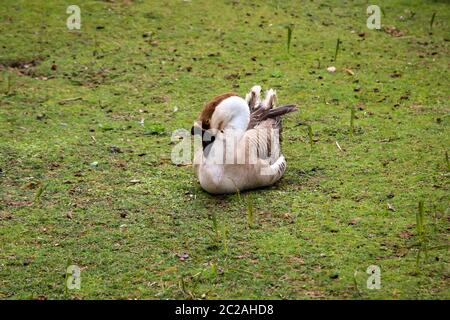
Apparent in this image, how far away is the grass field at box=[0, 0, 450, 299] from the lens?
5582 millimetres

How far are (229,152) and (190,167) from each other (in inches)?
39.6

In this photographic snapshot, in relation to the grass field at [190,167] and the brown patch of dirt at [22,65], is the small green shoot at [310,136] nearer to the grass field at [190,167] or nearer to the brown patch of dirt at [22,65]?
the grass field at [190,167]

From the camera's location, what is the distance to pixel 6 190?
7066 mm

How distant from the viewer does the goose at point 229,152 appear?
22.0 ft

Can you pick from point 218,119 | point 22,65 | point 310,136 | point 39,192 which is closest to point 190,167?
point 218,119

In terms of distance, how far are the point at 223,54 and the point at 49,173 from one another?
142 inches

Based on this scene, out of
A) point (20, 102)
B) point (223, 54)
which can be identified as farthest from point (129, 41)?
point (20, 102)

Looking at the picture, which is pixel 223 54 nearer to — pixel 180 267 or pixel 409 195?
pixel 409 195

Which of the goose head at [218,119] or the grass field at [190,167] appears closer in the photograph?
the grass field at [190,167]

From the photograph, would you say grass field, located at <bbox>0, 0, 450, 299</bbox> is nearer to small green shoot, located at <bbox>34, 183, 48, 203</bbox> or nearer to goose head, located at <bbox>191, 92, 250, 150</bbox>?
small green shoot, located at <bbox>34, 183, 48, 203</bbox>

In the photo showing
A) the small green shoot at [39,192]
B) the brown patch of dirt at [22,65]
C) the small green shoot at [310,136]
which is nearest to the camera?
the small green shoot at [39,192]

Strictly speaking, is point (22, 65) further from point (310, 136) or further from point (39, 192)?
point (310, 136)

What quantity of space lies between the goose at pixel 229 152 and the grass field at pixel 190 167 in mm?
163

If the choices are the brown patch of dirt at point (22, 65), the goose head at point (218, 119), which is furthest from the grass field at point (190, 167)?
the goose head at point (218, 119)
